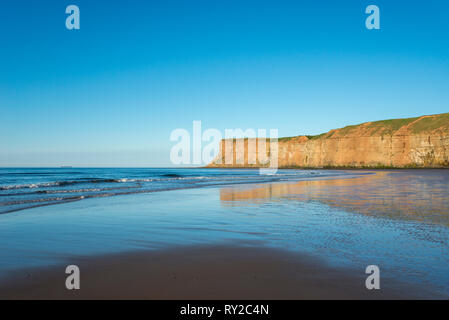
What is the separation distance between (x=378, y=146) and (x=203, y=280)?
103 metres

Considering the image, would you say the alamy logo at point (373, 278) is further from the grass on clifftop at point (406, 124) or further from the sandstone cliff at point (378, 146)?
the grass on clifftop at point (406, 124)

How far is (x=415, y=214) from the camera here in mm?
8602

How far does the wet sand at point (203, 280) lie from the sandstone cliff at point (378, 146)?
8702 cm

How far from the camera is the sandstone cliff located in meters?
77.9

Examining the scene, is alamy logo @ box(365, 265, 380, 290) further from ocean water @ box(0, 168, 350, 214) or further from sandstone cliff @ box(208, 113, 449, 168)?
sandstone cliff @ box(208, 113, 449, 168)

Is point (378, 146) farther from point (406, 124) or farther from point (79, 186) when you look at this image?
point (79, 186)

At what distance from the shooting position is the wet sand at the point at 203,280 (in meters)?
3.48

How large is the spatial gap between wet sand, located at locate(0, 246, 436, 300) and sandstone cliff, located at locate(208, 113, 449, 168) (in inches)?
3426

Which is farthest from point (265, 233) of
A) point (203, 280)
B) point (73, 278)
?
point (73, 278)

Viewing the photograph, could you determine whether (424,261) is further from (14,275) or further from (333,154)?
(333,154)

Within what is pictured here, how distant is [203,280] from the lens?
393 centimetres

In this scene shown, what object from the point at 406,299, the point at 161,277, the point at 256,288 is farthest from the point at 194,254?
the point at 406,299

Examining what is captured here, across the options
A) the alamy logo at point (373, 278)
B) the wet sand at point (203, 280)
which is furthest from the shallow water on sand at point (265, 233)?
the wet sand at point (203, 280)
